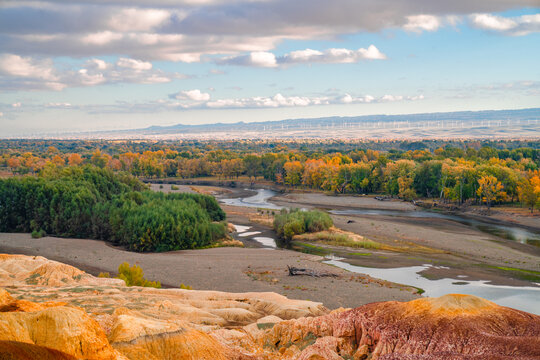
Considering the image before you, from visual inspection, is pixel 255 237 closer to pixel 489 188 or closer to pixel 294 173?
pixel 489 188

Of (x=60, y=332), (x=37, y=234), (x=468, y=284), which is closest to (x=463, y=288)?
(x=468, y=284)

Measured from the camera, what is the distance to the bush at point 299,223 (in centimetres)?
6212

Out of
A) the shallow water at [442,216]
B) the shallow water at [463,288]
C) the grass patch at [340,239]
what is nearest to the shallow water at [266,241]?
the grass patch at [340,239]

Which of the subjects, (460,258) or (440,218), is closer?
(460,258)

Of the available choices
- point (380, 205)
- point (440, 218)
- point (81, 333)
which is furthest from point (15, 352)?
point (380, 205)

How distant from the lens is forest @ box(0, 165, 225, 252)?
2115 inches

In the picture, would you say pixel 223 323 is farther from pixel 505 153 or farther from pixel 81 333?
pixel 505 153

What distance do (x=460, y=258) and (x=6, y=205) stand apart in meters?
58.7

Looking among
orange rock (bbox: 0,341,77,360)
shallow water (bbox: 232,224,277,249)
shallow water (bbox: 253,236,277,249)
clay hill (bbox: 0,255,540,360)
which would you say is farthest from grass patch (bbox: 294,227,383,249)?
orange rock (bbox: 0,341,77,360)

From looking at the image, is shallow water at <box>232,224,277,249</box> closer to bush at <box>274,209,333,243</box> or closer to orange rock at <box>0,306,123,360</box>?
bush at <box>274,209,333,243</box>

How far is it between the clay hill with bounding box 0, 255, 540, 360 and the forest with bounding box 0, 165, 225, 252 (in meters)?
35.2

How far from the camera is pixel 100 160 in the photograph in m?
157

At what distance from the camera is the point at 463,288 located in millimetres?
37188

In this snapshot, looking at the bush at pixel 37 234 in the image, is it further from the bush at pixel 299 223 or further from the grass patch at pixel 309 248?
the grass patch at pixel 309 248
